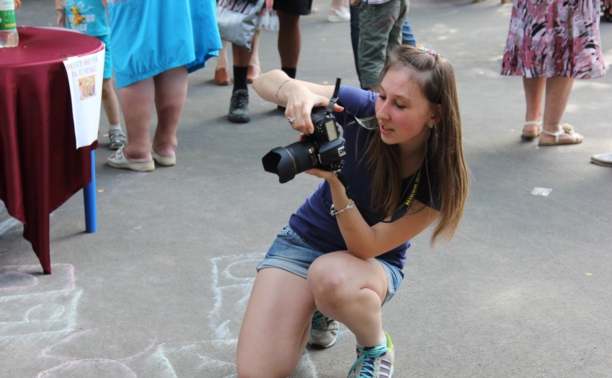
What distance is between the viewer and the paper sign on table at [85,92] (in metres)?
2.76

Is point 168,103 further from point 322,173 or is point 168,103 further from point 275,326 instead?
point 322,173

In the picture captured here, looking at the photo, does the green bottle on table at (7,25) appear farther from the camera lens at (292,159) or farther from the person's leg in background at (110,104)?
the camera lens at (292,159)

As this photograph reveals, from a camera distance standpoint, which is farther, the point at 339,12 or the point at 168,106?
the point at 339,12

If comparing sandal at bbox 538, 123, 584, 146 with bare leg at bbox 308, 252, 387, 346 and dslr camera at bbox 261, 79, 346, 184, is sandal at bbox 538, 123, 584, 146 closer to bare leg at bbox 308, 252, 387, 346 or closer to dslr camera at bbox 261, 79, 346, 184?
bare leg at bbox 308, 252, 387, 346

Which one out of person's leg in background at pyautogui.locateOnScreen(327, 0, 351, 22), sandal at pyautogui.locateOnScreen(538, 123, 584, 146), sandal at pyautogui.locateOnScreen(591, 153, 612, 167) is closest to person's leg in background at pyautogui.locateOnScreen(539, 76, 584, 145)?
sandal at pyautogui.locateOnScreen(538, 123, 584, 146)

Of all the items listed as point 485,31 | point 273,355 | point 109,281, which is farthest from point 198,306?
point 485,31

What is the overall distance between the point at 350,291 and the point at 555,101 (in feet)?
9.44

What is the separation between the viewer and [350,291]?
2.09 metres

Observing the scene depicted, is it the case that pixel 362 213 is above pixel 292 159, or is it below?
below

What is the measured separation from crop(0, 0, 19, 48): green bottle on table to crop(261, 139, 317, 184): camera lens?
5.34 ft

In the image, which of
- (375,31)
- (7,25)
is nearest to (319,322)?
(7,25)

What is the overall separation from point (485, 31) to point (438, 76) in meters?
6.51

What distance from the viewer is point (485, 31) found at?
810 cm

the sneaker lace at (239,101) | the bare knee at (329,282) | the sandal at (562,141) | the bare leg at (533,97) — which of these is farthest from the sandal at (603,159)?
the bare knee at (329,282)
